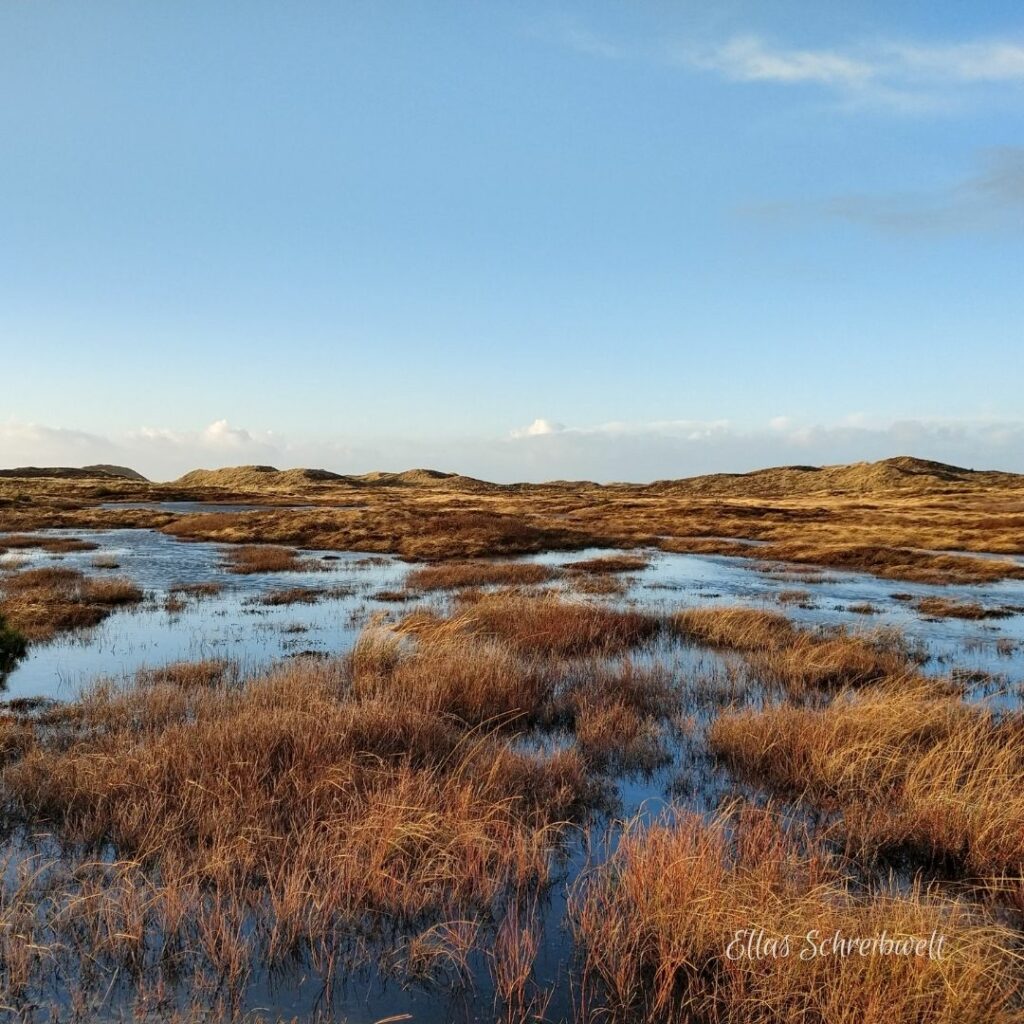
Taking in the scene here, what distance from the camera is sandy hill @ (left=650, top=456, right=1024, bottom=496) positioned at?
13438 centimetres

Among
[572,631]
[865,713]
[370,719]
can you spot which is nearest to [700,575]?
[572,631]

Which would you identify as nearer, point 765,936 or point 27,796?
point 765,936

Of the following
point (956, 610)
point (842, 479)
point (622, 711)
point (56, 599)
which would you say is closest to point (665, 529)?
point (956, 610)

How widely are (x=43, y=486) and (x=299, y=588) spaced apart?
103664 mm

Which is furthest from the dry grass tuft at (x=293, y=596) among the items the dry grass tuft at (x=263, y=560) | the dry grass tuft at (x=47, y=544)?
the dry grass tuft at (x=47, y=544)

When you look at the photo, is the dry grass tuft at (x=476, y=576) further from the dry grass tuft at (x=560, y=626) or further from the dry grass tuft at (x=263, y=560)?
the dry grass tuft at (x=560, y=626)

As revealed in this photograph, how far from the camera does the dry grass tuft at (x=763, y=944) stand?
439 centimetres

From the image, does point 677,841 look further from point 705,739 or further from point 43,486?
point 43,486

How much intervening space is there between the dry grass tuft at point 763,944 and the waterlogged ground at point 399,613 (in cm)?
48

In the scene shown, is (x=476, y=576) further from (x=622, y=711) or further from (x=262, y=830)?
(x=262, y=830)

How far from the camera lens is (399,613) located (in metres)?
21.3

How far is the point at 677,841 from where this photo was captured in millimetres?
5926

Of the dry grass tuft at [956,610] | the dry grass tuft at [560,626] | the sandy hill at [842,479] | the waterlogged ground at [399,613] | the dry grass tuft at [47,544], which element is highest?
the sandy hill at [842,479]

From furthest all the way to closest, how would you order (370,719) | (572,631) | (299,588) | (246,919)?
(299,588) < (572,631) < (370,719) < (246,919)
